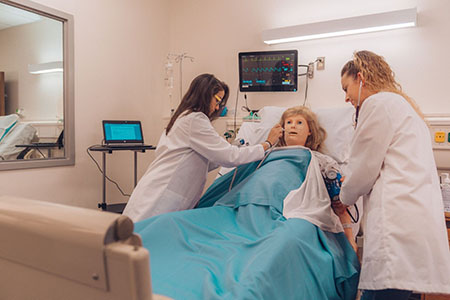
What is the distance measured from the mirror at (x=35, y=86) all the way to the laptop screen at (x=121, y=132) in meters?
0.29

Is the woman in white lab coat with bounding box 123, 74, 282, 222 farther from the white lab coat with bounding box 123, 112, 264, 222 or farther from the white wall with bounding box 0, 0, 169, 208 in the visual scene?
the white wall with bounding box 0, 0, 169, 208

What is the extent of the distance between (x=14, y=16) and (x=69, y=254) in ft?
8.99

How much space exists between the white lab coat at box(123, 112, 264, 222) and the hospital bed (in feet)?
4.28

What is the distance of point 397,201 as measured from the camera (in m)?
1.21

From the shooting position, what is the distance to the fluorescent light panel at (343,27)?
2.47 meters

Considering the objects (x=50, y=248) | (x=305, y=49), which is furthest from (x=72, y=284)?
(x=305, y=49)

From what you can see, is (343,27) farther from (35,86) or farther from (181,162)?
(35,86)

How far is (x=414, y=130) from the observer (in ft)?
4.19

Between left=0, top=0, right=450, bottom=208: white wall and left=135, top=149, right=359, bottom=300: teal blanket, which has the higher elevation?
left=0, top=0, right=450, bottom=208: white wall

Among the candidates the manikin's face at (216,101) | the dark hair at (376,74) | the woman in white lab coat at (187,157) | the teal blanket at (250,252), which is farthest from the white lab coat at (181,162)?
the dark hair at (376,74)

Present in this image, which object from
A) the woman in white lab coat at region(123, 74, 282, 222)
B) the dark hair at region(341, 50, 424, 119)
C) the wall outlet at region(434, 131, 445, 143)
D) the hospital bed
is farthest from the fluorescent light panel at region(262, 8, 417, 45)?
the hospital bed

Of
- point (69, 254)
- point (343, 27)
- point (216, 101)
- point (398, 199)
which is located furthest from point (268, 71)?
point (69, 254)

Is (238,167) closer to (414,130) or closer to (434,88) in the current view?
(414,130)

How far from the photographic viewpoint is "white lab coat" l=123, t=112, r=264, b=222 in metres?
1.95
